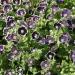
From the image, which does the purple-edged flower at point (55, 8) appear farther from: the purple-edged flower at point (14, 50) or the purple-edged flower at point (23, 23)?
the purple-edged flower at point (14, 50)

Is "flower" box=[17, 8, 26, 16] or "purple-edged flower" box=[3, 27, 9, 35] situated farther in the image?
"flower" box=[17, 8, 26, 16]

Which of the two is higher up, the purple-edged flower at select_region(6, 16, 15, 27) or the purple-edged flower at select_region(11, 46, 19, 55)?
the purple-edged flower at select_region(6, 16, 15, 27)

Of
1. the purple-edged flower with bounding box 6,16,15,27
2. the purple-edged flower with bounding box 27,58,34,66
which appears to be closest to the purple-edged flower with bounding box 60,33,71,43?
the purple-edged flower with bounding box 27,58,34,66

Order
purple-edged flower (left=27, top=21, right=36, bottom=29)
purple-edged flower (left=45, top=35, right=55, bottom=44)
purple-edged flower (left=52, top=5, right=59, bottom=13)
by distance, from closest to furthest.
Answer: purple-edged flower (left=45, top=35, right=55, bottom=44) → purple-edged flower (left=27, top=21, right=36, bottom=29) → purple-edged flower (left=52, top=5, right=59, bottom=13)

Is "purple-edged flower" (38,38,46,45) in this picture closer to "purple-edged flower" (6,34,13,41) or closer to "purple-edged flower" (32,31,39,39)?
"purple-edged flower" (32,31,39,39)

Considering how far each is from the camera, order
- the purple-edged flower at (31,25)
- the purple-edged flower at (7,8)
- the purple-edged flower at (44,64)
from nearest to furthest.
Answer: the purple-edged flower at (44,64) < the purple-edged flower at (31,25) < the purple-edged flower at (7,8)

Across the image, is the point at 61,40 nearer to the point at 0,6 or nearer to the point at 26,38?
the point at 26,38

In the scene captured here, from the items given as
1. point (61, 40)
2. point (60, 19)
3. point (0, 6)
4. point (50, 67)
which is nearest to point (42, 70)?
point (50, 67)

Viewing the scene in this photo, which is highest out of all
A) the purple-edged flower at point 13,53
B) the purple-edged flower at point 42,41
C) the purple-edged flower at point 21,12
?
the purple-edged flower at point 21,12

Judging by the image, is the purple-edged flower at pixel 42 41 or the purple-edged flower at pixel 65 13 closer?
the purple-edged flower at pixel 42 41

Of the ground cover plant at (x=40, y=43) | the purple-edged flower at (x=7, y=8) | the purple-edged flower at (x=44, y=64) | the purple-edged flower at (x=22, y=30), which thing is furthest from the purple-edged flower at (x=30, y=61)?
the purple-edged flower at (x=7, y=8)

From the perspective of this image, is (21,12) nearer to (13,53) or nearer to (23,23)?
(23,23)
